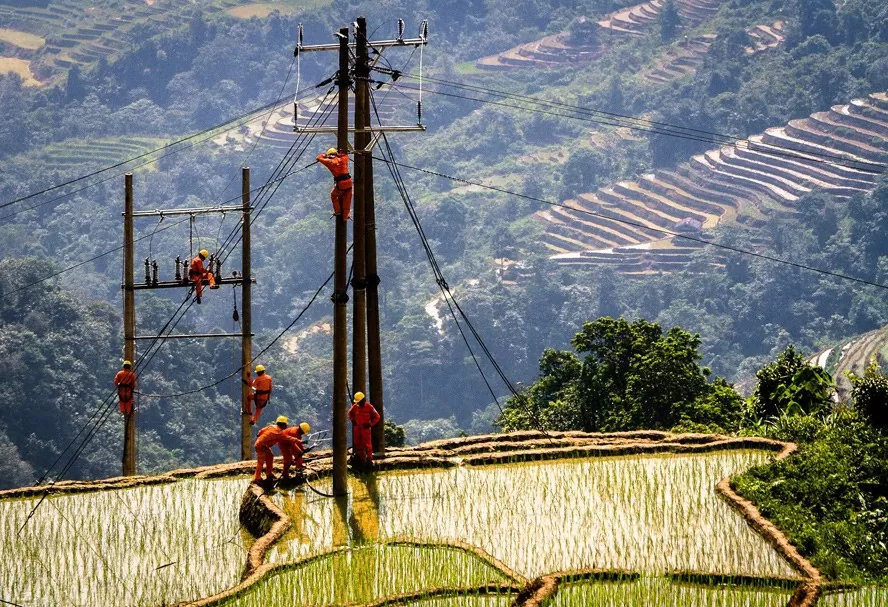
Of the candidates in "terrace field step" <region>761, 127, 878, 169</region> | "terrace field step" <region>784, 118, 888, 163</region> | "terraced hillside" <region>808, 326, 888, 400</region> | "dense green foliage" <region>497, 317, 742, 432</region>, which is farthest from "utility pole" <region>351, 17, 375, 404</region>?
"terrace field step" <region>784, 118, 888, 163</region>

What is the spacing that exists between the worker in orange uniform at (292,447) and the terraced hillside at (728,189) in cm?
14624

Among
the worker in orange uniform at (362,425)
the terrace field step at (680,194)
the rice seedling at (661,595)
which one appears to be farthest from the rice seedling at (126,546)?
the terrace field step at (680,194)

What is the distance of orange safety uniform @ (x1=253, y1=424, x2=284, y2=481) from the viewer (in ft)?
84.9

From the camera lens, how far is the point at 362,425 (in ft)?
90.0

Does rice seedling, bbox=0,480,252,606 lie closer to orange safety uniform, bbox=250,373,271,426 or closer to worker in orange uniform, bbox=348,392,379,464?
worker in orange uniform, bbox=348,392,379,464

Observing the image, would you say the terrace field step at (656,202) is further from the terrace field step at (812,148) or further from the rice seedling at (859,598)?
the rice seedling at (859,598)

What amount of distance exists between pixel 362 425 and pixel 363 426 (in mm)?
67

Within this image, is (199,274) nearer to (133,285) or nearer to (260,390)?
(133,285)

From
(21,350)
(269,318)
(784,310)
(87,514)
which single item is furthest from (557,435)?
(269,318)

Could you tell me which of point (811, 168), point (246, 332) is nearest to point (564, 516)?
point (246, 332)

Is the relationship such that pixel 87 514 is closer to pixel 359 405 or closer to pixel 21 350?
pixel 359 405

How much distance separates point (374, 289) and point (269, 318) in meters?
151

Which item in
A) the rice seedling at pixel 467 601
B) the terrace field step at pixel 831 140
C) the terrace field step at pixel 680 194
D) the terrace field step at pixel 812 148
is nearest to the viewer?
the rice seedling at pixel 467 601

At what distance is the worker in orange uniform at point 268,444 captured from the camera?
25.9 m
